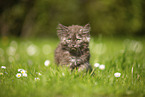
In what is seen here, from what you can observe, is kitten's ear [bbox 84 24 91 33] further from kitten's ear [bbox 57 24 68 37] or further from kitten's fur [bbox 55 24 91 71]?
kitten's ear [bbox 57 24 68 37]

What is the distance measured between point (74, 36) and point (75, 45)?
0.61 feet

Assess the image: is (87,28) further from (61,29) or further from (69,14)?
(69,14)

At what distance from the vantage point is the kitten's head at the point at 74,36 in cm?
300

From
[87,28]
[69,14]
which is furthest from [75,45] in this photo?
[69,14]

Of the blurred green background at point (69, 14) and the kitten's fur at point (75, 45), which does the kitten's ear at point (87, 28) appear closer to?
the kitten's fur at point (75, 45)

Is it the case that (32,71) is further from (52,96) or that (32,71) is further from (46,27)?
(46,27)

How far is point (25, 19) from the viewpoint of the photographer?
12.4m

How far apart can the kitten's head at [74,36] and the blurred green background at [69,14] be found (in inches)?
281

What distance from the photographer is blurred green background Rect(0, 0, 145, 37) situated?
412 inches

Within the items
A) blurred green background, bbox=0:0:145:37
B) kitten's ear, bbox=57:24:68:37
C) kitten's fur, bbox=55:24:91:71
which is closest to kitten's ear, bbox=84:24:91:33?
kitten's fur, bbox=55:24:91:71

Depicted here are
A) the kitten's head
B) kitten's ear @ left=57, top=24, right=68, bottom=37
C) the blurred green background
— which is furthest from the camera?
the blurred green background

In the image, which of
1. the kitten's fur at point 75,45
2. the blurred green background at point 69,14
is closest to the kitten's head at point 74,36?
the kitten's fur at point 75,45

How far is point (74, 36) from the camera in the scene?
9.87 ft

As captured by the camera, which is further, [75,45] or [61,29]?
[61,29]
